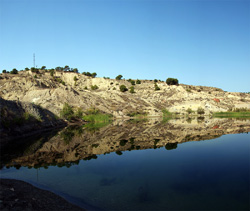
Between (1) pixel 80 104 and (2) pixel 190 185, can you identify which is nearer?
(2) pixel 190 185

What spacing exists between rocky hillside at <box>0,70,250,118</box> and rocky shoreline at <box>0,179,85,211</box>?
5264cm

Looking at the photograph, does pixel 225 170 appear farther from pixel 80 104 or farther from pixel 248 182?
pixel 80 104

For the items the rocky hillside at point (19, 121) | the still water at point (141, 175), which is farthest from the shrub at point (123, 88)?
the still water at point (141, 175)

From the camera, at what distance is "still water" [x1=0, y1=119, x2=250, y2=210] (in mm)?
10984

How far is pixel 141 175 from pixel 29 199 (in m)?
7.85

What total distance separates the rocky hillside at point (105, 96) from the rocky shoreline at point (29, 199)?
173ft

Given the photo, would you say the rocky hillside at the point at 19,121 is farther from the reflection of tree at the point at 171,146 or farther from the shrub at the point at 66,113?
the reflection of tree at the point at 171,146

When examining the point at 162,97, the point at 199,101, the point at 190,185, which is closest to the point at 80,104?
the point at 162,97

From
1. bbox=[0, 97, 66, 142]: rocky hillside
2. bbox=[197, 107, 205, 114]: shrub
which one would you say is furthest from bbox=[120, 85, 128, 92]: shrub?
bbox=[0, 97, 66, 142]: rocky hillside

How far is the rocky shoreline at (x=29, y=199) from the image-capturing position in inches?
378

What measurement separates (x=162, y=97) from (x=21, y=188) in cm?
10589

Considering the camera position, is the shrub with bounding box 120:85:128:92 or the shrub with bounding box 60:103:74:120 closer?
the shrub with bounding box 60:103:74:120

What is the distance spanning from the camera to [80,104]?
3223 inches

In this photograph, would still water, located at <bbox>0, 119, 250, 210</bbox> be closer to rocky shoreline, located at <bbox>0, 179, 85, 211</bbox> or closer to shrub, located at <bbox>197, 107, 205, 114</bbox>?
rocky shoreline, located at <bbox>0, 179, 85, 211</bbox>
